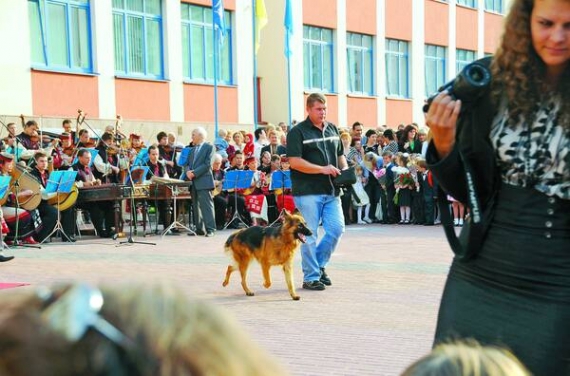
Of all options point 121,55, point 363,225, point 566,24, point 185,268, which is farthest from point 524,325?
point 121,55

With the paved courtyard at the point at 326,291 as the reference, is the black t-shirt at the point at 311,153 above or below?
above

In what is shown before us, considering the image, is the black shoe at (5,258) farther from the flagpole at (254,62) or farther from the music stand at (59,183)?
the flagpole at (254,62)

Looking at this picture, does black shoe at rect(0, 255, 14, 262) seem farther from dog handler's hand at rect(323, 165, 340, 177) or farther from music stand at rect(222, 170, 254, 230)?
music stand at rect(222, 170, 254, 230)

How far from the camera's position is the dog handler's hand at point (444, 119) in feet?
9.05

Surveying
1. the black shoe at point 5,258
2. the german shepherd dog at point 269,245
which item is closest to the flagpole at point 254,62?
the black shoe at point 5,258

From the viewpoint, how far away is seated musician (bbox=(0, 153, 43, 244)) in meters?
14.4

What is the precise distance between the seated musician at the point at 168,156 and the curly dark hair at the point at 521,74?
15974 mm

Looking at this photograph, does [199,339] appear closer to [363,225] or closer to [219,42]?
[363,225]

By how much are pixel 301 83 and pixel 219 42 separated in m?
5.41

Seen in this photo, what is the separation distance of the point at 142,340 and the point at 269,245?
845 centimetres

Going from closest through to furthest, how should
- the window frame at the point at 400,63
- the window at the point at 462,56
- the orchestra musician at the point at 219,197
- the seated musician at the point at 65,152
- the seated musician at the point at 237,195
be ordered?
the seated musician at the point at 65,152
the orchestra musician at the point at 219,197
the seated musician at the point at 237,195
the window frame at the point at 400,63
the window at the point at 462,56

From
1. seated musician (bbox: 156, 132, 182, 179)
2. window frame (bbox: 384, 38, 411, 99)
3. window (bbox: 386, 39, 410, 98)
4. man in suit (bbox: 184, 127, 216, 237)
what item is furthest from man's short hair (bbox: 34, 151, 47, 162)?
window (bbox: 386, 39, 410, 98)

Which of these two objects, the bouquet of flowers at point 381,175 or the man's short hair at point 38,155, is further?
the bouquet of flowers at point 381,175

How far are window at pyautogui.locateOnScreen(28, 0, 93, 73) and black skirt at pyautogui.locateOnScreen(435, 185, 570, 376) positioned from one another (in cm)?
1992
